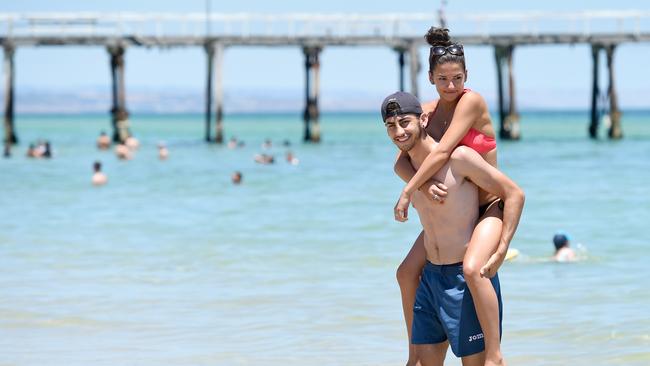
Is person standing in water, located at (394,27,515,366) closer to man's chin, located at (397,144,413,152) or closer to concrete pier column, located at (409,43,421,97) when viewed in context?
man's chin, located at (397,144,413,152)

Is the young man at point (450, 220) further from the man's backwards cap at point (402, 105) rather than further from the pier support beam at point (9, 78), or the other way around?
the pier support beam at point (9, 78)

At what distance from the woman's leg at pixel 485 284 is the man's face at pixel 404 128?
1.44 feet

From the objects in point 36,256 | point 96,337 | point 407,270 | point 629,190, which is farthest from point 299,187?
point 407,270

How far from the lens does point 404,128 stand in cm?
500

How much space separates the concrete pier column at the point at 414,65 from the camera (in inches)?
1571

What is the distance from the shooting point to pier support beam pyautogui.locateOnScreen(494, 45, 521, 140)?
40.9 metres

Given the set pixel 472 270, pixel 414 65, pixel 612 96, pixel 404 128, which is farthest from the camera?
pixel 612 96

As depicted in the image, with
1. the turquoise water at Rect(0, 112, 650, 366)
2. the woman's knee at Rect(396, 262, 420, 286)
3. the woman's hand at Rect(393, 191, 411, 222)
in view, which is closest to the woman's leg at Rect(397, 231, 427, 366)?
the woman's knee at Rect(396, 262, 420, 286)

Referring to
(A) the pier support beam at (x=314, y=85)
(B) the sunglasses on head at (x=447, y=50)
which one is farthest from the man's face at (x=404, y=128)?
(A) the pier support beam at (x=314, y=85)

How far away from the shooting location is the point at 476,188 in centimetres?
505

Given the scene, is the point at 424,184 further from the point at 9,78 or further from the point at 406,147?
the point at 9,78

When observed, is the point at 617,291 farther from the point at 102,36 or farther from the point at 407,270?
the point at 102,36

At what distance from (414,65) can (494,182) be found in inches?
1395

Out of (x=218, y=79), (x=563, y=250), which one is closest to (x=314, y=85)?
(x=218, y=79)
